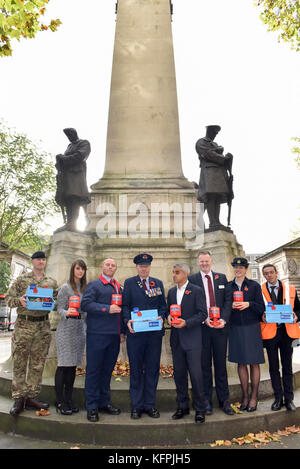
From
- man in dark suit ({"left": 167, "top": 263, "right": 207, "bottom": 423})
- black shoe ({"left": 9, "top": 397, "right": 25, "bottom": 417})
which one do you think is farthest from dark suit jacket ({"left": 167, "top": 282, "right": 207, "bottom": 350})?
black shoe ({"left": 9, "top": 397, "right": 25, "bottom": 417})

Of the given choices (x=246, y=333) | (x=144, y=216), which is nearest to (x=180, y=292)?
(x=246, y=333)

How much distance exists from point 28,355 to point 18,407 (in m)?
0.62

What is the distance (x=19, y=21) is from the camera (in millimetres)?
6281

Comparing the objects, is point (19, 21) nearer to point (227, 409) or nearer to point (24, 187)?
point (227, 409)

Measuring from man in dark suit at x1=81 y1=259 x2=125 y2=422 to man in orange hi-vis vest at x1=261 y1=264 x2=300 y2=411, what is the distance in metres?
2.00

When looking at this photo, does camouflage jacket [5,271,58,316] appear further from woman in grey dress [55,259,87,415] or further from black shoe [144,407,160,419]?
black shoe [144,407,160,419]

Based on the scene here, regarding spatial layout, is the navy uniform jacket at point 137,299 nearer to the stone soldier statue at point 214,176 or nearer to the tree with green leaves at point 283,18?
the stone soldier statue at point 214,176

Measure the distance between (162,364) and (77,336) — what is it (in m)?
2.14

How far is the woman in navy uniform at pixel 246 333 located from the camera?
4734 mm

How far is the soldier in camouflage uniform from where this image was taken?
15.3ft

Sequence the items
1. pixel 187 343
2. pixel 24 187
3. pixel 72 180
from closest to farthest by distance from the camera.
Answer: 1. pixel 187 343
2. pixel 72 180
3. pixel 24 187

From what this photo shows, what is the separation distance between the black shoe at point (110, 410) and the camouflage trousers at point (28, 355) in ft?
2.98

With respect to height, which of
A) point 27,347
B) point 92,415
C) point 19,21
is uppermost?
point 19,21

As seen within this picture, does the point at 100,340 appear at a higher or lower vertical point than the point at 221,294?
lower
